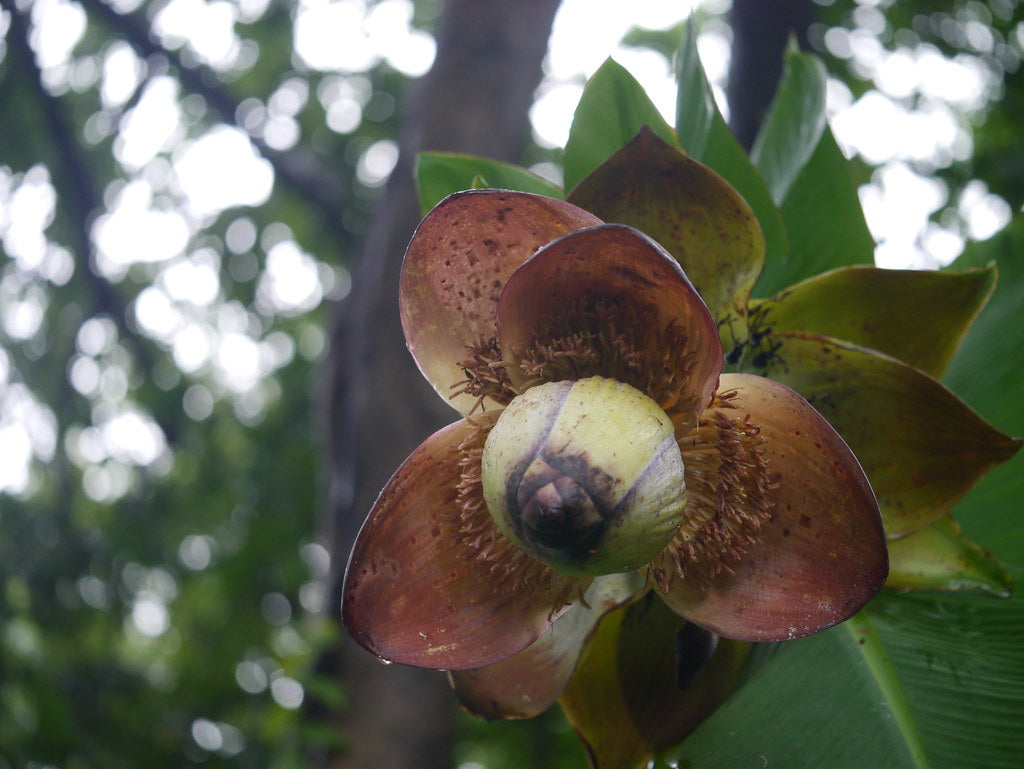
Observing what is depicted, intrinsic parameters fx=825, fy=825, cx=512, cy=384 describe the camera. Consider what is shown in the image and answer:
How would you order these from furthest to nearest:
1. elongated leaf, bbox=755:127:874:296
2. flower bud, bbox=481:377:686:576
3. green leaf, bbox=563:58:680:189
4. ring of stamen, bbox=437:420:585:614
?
elongated leaf, bbox=755:127:874:296
green leaf, bbox=563:58:680:189
ring of stamen, bbox=437:420:585:614
flower bud, bbox=481:377:686:576

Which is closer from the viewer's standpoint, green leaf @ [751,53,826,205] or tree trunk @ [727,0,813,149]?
green leaf @ [751,53,826,205]

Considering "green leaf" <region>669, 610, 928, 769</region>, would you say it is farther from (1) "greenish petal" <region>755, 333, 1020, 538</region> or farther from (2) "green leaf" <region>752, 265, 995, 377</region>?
(2) "green leaf" <region>752, 265, 995, 377</region>

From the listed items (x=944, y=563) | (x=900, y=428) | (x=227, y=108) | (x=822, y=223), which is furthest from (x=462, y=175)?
(x=227, y=108)

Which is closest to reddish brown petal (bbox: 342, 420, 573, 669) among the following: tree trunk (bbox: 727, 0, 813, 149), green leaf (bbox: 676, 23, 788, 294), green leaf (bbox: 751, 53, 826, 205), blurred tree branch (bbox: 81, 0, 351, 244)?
green leaf (bbox: 676, 23, 788, 294)

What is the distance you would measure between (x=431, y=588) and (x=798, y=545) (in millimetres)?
327

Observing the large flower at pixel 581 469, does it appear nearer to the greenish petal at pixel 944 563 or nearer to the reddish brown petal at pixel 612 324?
the reddish brown petal at pixel 612 324

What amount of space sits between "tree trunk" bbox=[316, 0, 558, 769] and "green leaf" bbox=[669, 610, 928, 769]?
118 centimetres

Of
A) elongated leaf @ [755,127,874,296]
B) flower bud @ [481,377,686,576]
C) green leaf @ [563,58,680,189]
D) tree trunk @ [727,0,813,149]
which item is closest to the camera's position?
flower bud @ [481,377,686,576]

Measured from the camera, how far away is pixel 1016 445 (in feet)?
2.39

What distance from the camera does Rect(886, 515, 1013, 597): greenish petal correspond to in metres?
0.79

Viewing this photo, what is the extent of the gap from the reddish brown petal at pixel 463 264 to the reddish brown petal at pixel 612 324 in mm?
42

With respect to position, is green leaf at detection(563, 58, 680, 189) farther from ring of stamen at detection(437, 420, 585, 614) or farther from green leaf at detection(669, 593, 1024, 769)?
green leaf at detection(669, 593, 1024, 769)

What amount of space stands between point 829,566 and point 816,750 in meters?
0.21

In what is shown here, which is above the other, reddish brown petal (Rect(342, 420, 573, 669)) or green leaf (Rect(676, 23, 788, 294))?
green leaf (Rect(676, 23, 788, 294))
